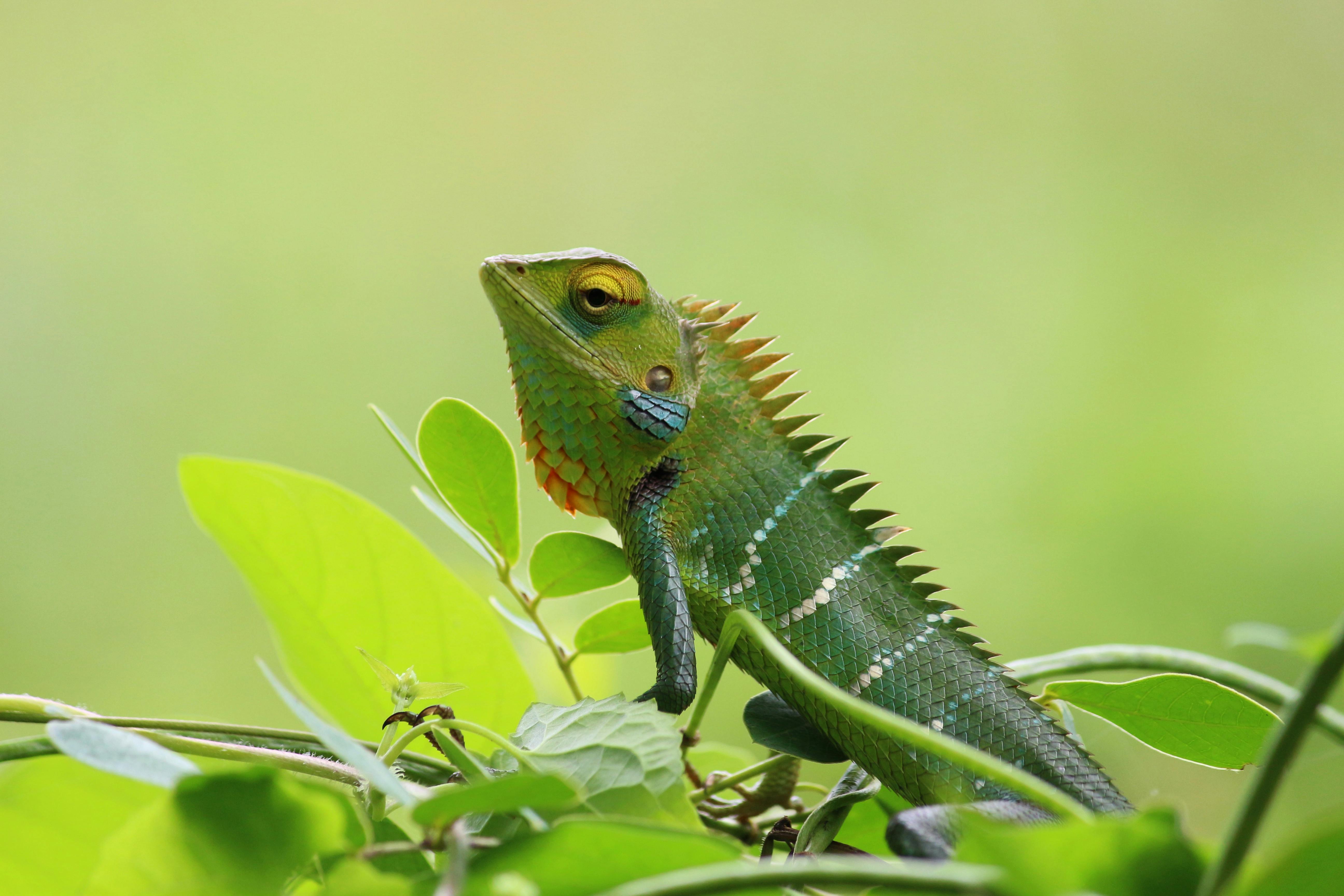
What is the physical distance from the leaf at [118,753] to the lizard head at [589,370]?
0.54 metres

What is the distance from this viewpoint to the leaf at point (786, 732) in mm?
738

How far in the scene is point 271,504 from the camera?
2.25 feet

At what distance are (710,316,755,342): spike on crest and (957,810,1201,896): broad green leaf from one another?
728 millimetres

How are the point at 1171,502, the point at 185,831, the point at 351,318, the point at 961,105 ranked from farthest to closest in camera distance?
1. the point at 961,105
2. the point at 351,318
3. the point at 1171,502
4. the point at 185,831

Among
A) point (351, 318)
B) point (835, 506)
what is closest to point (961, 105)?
point (351, 318)

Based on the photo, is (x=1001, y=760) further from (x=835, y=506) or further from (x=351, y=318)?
(x=351, y=318)

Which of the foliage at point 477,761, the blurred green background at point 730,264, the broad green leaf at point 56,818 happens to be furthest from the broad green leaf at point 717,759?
the blurred green background at point 730,264

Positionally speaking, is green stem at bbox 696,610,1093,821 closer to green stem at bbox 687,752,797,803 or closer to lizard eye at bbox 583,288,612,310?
green stem at bbox 687,752,797,803

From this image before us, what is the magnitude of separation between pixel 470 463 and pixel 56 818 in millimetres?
342

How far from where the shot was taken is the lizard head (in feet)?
3.02

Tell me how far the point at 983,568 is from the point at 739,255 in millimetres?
1605

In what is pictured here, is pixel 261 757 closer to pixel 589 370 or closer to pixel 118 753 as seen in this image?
pixel 118 753

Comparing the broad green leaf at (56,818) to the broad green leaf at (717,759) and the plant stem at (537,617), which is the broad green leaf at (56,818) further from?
the broad green leaf at (717,759)

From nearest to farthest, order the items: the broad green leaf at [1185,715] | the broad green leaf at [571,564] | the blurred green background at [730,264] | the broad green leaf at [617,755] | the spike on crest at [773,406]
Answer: the broad green leaf at [617,755] < the broad green leaf at [1185,715] < the broad green leaf at [571,564] < the spike on crest at [773,406] < the blurred green background at [730,264]
